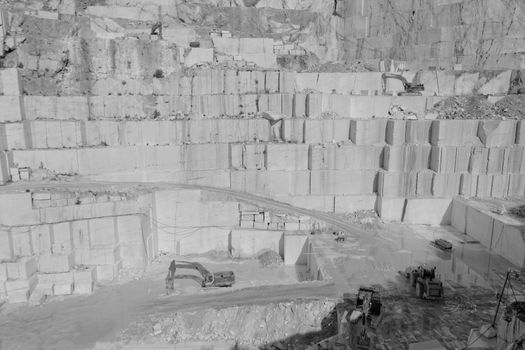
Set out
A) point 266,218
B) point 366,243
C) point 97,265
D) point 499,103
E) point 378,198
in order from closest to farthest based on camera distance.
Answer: point 97,265, point 366,243, point 266,218, point 378,198, point 499,103

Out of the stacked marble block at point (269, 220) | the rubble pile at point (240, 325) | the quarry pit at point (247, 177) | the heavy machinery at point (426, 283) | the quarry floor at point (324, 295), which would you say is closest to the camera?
the quarry floor at point (324, 295)

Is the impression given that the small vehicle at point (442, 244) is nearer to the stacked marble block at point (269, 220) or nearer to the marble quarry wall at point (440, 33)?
the stacked marble block at point (269, 220)

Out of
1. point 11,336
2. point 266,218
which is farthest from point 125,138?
point 11,336

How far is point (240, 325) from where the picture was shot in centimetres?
1588

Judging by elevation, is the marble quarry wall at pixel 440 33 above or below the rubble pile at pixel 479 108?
above

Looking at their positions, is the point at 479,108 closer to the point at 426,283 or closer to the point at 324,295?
the point at 426,283

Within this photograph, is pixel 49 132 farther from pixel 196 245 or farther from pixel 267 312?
pixel 267 312

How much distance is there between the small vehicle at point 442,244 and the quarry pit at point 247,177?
0.16 meters

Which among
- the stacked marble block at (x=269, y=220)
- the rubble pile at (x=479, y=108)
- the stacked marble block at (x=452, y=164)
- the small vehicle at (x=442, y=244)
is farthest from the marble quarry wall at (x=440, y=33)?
the stacked marble block at (x=269, y=220)

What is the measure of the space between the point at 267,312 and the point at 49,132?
57.5 feet

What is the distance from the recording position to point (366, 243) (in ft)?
73.0

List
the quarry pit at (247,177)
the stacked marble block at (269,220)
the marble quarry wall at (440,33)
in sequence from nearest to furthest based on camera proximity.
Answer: the quarry pit at (247,177) → the stacked marble block at (269,220) → the marble quarry wall at (440,33)

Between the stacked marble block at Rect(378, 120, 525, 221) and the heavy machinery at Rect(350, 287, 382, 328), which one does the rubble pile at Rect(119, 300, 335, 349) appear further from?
the stacked marble block at Rect(378, 120, 525, 221)

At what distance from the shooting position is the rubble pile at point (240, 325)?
15.1 meters
